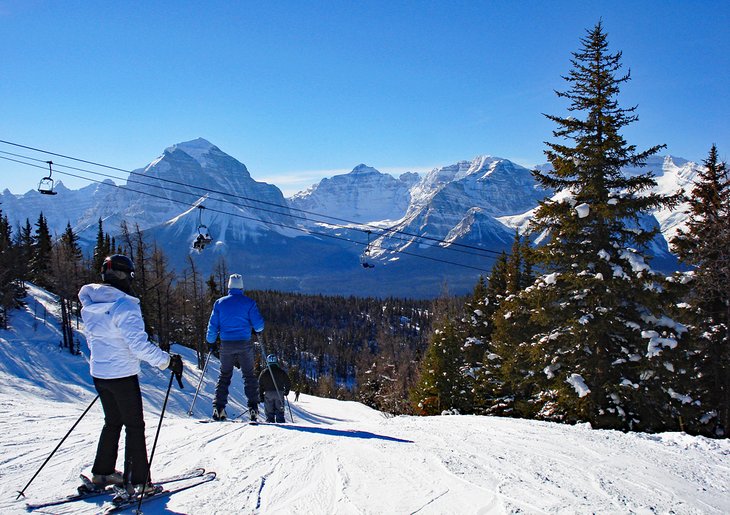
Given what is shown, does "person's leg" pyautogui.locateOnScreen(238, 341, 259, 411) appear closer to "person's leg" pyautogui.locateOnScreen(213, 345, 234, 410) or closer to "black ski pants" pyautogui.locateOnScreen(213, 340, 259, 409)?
"black ski pants" pyautogui.locateOnScreen(213, 340, 259, 409)

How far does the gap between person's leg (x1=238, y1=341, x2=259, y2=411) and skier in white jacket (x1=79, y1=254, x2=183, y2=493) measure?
4.46 meters

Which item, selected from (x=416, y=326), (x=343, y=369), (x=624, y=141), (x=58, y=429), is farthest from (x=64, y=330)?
(x=416, y=326)

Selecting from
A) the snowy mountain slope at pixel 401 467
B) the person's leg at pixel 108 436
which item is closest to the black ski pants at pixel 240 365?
the snowy mountain slope at pixel 401 467

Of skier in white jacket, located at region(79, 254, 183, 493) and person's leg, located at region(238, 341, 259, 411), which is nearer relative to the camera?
skier in white jacket, located at region(79, 254, 183, 493)

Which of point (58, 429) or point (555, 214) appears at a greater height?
point (555, 214)

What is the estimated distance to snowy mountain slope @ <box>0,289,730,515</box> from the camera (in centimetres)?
471

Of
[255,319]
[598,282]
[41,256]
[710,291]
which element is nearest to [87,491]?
[255,319]

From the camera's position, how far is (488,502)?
4.71 metres

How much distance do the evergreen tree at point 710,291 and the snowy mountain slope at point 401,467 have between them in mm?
7614

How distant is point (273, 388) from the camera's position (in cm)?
1038

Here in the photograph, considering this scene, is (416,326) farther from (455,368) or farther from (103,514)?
(103,514)

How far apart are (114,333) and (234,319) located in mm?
4526

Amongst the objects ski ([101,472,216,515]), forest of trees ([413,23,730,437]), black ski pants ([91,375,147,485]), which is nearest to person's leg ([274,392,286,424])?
ski ([101,472,216,515])

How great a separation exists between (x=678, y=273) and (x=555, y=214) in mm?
4022
